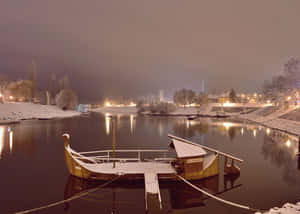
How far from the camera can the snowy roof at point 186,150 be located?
1248cm

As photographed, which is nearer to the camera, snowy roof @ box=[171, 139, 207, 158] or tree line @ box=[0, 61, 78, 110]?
snowy roof @ box=[171, 139, 207, 158]

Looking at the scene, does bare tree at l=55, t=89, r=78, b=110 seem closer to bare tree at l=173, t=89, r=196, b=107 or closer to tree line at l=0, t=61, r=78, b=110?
tree line at l=0, t=61, r=78, b=110

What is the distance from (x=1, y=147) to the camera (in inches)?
993

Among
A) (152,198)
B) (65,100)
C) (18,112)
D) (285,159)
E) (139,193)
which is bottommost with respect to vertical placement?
(285,159)

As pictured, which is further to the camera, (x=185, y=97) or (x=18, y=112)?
(x=185, y=97)

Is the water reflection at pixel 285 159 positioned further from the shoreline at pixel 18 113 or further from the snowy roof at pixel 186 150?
the shoreline at pixel 18 113

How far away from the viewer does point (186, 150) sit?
12.8 metres

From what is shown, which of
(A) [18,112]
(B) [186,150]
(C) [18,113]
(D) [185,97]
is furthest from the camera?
(D) [185,97]

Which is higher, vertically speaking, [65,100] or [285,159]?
[65,100]

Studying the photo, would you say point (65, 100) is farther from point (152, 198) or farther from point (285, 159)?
point (285, 159)

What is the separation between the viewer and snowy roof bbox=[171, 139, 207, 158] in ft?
41.0

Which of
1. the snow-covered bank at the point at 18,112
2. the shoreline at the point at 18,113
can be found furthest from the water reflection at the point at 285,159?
the snow-covered bank at the point at 18,112

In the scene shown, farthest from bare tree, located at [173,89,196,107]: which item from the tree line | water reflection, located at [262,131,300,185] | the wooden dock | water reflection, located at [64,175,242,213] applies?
the wooden dock

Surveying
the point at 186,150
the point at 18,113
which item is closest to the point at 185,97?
the point at 18,113
